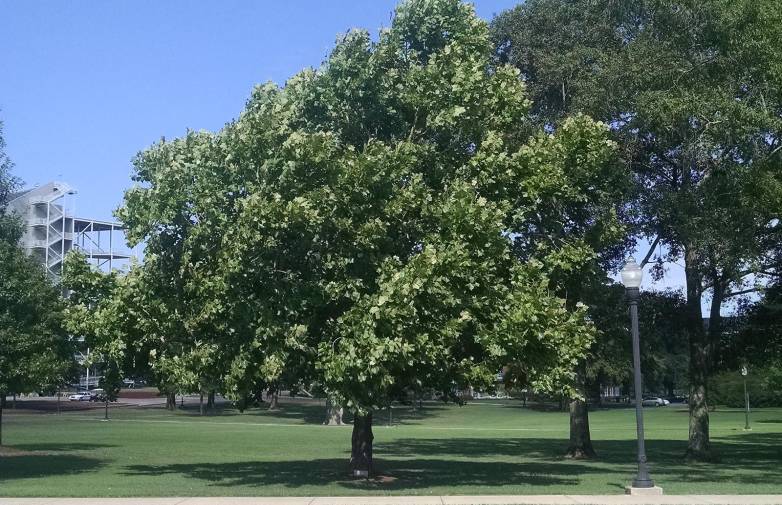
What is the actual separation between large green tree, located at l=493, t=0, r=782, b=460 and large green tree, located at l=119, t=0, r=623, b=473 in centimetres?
424

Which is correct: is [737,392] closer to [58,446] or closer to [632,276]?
[58,446]

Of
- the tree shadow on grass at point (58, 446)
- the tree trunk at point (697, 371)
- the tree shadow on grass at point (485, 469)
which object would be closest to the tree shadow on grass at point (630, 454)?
the tree shadow on grass at point (485, 469)

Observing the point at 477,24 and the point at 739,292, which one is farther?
the point at 739,292

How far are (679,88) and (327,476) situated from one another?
1462 cm

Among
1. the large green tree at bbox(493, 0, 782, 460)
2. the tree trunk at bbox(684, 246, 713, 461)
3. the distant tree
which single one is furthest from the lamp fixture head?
the distant tree

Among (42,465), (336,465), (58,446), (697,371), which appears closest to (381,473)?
(336,465)

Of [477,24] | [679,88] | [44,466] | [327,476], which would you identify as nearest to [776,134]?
[679,88]

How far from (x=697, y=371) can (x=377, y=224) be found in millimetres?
18627

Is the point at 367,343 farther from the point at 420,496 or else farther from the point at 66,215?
the point at 66,215

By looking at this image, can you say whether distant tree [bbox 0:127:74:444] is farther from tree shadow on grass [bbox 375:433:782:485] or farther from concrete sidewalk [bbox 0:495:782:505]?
tree shadow on grass [bbox 375:433:782:485]

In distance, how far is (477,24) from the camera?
837 inches

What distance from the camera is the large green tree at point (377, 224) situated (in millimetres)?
17250

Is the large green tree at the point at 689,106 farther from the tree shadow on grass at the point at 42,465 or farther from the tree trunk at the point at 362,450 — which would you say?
the tree shadow on grass at the point at 42,465

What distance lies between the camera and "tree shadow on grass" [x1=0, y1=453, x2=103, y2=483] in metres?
24.1
